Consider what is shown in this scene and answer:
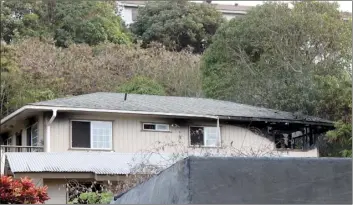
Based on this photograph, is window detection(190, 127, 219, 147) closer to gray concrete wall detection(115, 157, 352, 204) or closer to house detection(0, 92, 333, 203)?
house detection(0, 92, 333, 203)

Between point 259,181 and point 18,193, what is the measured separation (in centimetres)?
645

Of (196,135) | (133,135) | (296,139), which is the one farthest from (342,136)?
(133,135)

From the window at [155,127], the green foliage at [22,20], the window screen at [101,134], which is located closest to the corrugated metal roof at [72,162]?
the window screen at [101,134]

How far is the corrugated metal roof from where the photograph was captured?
1998 cm

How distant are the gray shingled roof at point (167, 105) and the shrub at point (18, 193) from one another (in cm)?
1133

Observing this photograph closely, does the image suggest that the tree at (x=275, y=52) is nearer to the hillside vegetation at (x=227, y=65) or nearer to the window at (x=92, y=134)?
Answer: the hillside vegetation at (x=227, y=65)

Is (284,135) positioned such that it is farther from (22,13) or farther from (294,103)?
(22,13)

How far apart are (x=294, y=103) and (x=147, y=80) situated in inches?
268

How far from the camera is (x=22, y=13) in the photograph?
4225cm

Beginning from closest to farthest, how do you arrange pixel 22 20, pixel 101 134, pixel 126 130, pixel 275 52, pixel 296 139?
pixel 101 134 < pixel 126 130 < pixel 296 139 < pixel 275 52 < pixel 22 20

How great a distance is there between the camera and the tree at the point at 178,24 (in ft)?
148

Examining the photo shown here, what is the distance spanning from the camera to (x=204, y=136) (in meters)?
25.1

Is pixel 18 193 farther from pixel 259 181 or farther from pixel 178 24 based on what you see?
pixel 178 24

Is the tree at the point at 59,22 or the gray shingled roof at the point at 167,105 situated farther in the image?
the tree at the point at 59,22
